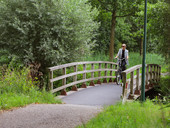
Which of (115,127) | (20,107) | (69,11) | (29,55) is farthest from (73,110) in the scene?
(69,11)

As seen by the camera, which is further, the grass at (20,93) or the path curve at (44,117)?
the grass at (20,93)

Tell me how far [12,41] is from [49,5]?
2.77 metres

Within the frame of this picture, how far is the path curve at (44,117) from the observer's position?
5.73 m

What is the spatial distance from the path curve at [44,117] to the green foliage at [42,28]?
20.3 ft

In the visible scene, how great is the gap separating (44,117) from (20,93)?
2.54 m

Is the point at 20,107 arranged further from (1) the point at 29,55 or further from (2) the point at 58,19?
(2) the point at 58,19

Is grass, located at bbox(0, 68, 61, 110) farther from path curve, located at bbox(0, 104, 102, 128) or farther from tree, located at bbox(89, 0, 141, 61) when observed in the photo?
tree, located at bbox(89, 0, 141, 61)

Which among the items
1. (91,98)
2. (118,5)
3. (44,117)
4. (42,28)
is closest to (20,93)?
(44,117)

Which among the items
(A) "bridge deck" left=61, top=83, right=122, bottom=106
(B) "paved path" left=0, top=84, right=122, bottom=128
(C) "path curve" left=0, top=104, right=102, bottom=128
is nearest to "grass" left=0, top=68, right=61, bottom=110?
(B) "paved path" left=0, top=84, right=122, bottom=128

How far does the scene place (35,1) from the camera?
13.3 m

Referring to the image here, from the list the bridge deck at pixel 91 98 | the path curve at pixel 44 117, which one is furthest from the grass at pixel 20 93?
the bridge deck at pixel 91 98

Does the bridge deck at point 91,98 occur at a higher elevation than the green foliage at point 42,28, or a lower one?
lower

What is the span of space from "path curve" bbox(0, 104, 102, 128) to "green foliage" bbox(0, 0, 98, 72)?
6.19 meters

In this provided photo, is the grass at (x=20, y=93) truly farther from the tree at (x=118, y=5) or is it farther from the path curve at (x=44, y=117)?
the tree at (x=118, y=5)
